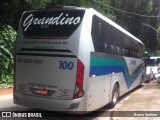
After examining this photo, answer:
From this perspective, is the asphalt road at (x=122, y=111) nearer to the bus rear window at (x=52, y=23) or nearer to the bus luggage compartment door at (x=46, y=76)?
the bus luggage compartment door at (x=46, y=76)

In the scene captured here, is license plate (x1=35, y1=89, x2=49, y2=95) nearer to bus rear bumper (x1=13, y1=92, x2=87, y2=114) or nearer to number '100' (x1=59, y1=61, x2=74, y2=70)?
bus rear bumper (x1=13, y1=92, x2=87, y2=114)

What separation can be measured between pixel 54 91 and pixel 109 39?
10.1 feet

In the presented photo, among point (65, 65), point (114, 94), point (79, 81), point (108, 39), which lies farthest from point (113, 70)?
point (65, 65)

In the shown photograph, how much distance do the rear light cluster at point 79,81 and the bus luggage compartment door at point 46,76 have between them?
0.27ft

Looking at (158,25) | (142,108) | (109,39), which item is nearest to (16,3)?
(109,39)

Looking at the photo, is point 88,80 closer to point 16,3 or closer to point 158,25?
point 16,3

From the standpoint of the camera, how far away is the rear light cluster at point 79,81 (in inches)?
292

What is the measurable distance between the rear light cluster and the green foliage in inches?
352

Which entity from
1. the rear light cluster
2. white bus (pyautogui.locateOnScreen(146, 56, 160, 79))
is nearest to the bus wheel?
the rear light cluster

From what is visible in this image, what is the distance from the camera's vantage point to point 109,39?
960 cm

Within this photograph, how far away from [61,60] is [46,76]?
62 cm

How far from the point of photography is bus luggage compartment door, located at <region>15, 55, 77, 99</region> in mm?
7445

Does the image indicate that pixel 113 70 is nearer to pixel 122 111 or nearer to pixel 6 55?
pixel 122 111

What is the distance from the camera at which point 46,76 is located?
303 inches
